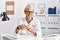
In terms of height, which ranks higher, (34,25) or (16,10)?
(16,10)

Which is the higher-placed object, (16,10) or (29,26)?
(16,10)

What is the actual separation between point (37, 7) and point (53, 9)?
42 cm

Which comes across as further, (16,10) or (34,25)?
(16,10)

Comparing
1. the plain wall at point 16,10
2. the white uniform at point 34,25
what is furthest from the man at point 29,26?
the plain wall at point 16,10

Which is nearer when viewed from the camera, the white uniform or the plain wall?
the white uniform

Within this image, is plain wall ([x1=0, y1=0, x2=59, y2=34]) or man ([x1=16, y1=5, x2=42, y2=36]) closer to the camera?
man ([x1=16, y1=5, x2=42, y2=36])

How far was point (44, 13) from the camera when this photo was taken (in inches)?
156

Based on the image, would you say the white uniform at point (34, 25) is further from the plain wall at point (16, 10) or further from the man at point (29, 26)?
the plain wall at point (16, 10)

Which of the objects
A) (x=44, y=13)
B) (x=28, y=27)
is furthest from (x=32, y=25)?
(x=44, y=13)

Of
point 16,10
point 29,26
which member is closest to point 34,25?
point 29,26

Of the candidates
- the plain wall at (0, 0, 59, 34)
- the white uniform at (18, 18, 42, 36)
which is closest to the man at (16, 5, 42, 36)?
the white uniform at (18, 18, 42, 36)

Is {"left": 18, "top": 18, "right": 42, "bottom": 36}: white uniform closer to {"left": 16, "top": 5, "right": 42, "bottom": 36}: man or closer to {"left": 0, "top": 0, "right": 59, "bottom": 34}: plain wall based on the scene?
{"left": 16, "top": 5, "right": 42, "bottom": 36}: man

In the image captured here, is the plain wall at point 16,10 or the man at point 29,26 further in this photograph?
the plain wall at point 16,10

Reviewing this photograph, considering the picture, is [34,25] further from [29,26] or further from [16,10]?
[16,10]
